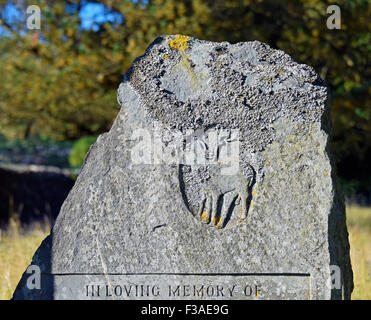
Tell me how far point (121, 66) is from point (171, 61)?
460 cm

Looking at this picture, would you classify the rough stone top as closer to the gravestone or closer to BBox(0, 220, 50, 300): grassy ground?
the gravestone

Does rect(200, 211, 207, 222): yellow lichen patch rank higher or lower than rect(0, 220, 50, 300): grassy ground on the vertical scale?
higher

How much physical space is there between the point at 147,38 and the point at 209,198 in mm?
4607

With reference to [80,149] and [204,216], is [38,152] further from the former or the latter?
[204,216]

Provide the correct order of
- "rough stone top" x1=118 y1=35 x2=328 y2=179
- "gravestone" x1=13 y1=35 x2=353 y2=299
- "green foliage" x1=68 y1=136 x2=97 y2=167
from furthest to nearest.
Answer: "green foliage" x1=68 y1=136 x2=97 y2=167 → "rough stone top" x1=118 y1=35 x2=328 y2=179 → "gravestone" x1=13 y1=35 x2=353 y2=299

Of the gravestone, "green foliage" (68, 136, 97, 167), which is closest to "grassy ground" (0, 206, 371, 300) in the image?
the gravestone

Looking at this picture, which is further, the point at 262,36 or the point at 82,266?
the point at 262,36

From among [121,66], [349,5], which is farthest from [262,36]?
[121,66]

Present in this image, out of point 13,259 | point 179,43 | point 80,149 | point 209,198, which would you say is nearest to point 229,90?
point 179,43

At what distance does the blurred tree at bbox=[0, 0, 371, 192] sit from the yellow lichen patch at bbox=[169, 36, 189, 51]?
367 cm

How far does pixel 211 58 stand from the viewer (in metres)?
2.97

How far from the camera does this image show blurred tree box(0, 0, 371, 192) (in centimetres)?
698

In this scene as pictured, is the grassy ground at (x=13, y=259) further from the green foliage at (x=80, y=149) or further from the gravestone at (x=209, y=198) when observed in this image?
the green foliage at (x=80, y=149)
